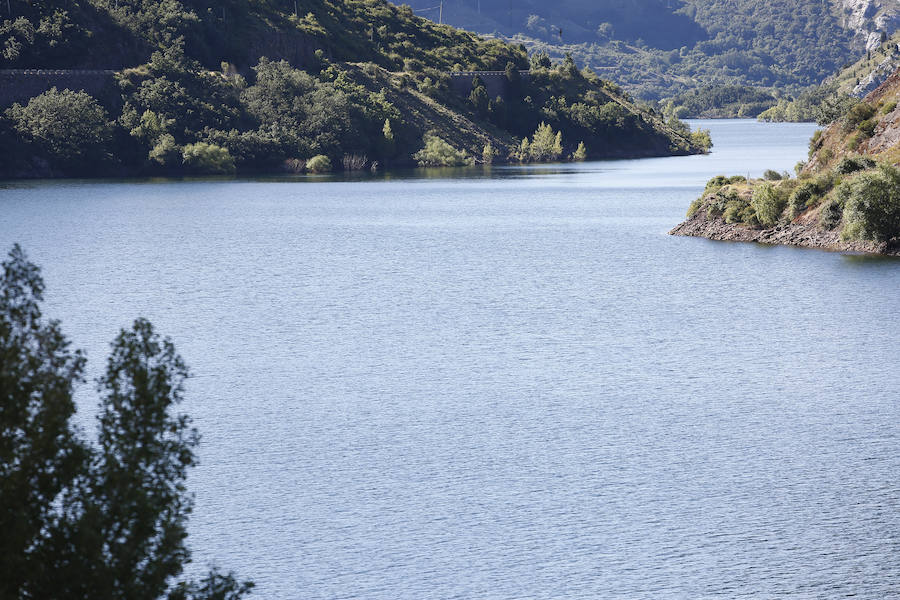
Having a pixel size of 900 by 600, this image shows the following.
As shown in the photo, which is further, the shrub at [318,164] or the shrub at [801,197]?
the shrub at [318,164]

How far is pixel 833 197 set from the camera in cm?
6869

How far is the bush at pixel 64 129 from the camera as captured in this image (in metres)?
143

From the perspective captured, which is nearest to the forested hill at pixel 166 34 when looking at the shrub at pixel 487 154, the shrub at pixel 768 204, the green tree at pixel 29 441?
the shrub at pixel 487 154

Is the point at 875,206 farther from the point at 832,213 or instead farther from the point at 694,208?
the point at 694,208

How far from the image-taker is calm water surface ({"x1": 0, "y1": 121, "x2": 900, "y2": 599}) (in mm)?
24531

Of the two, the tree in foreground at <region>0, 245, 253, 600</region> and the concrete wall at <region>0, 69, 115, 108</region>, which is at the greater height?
the concrete wall at <region>0, 69, 115, 108</region>

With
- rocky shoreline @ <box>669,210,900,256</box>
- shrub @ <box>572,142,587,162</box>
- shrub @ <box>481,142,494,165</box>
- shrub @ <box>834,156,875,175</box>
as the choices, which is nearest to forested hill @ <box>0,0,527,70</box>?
shrub @ <box>481,142,494,165</box>

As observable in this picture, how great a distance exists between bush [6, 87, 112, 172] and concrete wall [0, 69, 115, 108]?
303 cm

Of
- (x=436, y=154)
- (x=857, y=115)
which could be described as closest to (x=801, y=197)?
(x=857, y=115)

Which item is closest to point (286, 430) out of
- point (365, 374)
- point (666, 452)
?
point (365, 374)

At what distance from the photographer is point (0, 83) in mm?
150375

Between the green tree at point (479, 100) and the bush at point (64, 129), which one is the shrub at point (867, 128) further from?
the green tree at point (479, 100)

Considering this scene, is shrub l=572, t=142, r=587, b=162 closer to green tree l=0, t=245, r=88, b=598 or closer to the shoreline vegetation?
the shoreline vegetation

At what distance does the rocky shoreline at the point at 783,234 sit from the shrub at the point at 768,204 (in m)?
0.64
